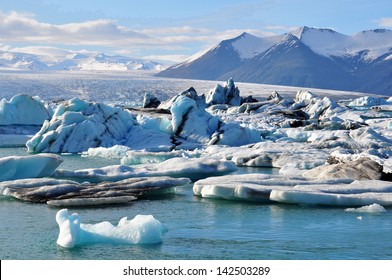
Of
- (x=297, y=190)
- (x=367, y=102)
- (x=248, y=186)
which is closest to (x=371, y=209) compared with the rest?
(x=297, y=190)

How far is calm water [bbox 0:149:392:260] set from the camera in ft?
27.8

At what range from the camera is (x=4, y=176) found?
15055mm

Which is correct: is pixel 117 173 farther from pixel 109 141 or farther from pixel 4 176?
pixel 109 141

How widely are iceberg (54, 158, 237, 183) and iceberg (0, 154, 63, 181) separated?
487 mm

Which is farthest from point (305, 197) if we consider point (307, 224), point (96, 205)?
point (96, 205)

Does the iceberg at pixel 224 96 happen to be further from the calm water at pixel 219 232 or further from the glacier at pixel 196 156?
the calm water at pixel 219 232

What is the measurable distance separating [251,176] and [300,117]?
2691cm

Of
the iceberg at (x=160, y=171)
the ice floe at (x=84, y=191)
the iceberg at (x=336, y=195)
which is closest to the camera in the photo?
→ the iceberg at (x=336, y=195)

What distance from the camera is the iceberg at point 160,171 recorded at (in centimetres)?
1577

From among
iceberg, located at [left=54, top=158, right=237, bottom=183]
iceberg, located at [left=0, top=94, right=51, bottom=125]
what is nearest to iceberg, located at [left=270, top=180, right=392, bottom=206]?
iceberg, located at [left=54, top=158, right=237, bottom=183]

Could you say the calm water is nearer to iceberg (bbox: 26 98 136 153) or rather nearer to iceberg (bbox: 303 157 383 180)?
iceberg (bbox: 303 157 383 180)

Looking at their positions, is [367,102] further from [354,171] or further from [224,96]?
[354,171]

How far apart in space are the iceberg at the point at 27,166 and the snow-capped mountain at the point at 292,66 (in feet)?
464

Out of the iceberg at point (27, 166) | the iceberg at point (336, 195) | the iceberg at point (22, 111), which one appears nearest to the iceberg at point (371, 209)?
the iceberg at point (336, 195)
